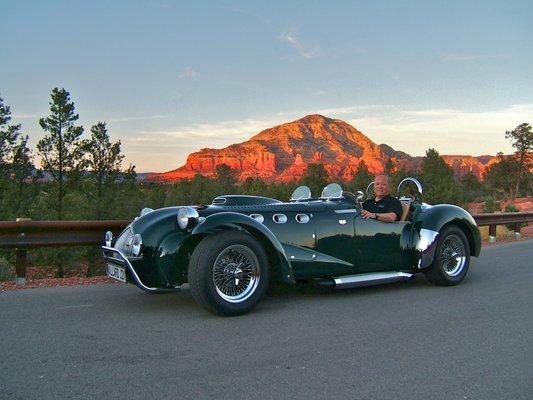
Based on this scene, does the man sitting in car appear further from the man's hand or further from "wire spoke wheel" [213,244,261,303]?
"wire spoke wheel" [213,244,261,303]

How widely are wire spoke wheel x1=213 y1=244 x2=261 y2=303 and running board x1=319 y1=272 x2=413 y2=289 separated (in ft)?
3.12

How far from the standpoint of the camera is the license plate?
4938 millimetres

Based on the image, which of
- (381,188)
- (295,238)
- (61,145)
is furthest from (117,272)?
(61,145)

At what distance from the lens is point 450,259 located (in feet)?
21.8

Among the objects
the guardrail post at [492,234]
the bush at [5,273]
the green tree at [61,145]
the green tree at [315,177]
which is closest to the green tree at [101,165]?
the green tree at [61,145]

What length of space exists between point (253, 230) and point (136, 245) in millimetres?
1118

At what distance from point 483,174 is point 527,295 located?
330 feet

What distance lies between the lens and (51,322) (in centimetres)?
459

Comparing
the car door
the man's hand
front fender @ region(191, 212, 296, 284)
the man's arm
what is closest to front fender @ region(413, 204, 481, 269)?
the car door

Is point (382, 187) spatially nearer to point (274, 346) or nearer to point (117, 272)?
point (274, 346)

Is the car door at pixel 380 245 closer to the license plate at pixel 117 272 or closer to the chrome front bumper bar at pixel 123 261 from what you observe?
the chrome front bumper bar at pixel 123 261

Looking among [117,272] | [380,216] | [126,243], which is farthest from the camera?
[380,216]

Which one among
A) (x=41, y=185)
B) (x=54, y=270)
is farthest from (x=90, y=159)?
(x=54, y=270)

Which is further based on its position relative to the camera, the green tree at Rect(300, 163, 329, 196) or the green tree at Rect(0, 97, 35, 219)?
the green tree at Rect(300, 163, 329, 196)
